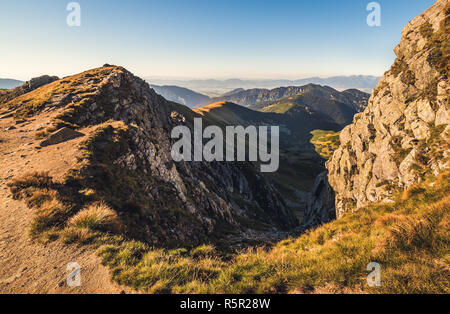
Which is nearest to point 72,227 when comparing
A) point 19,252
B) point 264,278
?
point 19,252

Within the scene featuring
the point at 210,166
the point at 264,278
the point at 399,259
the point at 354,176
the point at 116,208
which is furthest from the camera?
the point at 210,166

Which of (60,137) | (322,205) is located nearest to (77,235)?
(60,137)

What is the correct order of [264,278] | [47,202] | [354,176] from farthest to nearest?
1. [354,176]
2. [47,202]
3. [264,278]

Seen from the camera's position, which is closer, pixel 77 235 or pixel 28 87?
pixel 77 235

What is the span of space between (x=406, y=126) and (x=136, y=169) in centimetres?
3422

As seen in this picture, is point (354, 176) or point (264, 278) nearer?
point (264, 278)

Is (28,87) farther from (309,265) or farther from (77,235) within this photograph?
(309,265)

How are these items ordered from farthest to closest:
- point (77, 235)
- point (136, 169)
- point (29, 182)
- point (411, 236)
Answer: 1. point (136, 169)
2. point (29, 182)
3. point (77, 235)
4. point (411, 236)

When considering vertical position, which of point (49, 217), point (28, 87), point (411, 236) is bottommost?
point (49, 217)

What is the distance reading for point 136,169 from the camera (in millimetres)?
19766

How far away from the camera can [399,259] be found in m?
6.24
